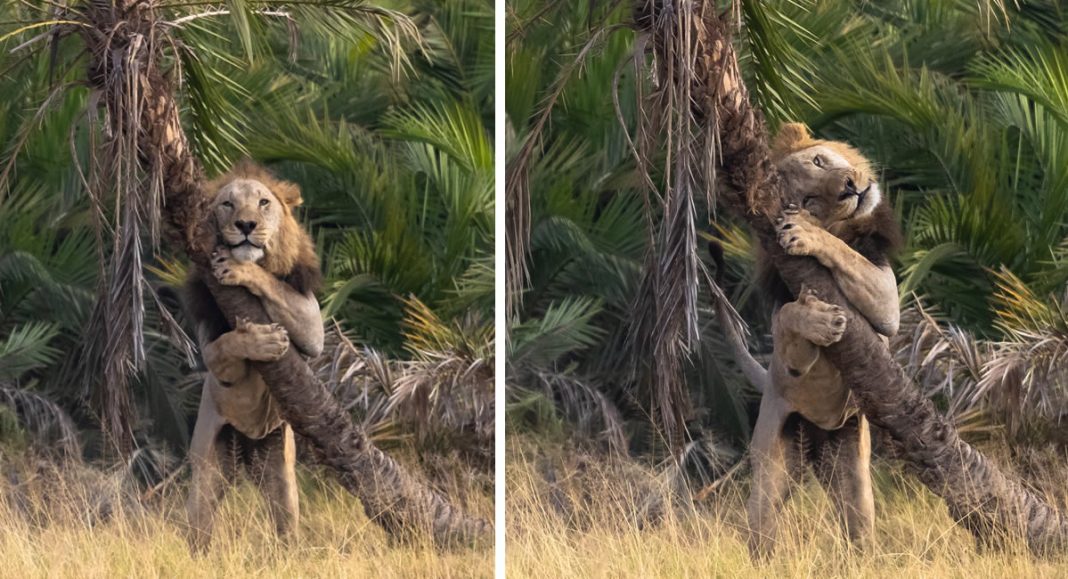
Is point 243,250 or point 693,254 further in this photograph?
point 243,250

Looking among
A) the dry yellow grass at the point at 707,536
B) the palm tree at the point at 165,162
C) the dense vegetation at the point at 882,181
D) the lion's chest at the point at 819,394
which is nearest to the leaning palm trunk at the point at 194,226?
the palm tree at the point at 165,162

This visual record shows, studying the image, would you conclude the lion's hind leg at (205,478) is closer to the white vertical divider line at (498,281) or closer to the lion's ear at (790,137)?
the white vertical divider line at (498,281)

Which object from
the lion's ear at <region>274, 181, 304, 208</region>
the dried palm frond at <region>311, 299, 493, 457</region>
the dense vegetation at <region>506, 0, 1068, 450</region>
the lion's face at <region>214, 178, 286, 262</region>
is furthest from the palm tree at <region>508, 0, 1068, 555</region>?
the lion's face at <region>214, 178, 286, 262</region>

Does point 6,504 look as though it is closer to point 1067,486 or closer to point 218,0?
point 218,0

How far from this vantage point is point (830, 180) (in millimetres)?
5895

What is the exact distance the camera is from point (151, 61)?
236 inches

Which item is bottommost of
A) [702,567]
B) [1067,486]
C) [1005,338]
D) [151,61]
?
[702,567]

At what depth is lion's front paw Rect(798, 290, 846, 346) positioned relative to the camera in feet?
19.4

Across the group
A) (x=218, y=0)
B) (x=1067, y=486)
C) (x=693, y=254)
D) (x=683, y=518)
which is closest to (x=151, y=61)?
(x=218, y=0)

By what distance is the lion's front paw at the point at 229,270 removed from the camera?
6152 millimetres

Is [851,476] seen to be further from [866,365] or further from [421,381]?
[421,381]

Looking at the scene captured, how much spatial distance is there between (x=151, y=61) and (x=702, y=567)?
2657mm

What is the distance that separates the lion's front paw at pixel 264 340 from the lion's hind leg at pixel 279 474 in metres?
0.28

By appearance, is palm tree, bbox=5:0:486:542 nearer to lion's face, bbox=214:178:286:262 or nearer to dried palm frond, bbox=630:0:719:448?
lion's face, bbox=214:178:286:262
